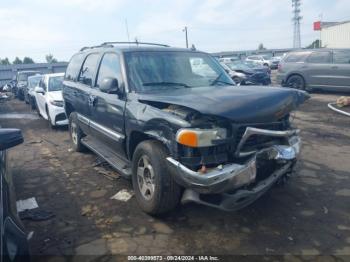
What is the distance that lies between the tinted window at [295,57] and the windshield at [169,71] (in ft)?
34.5

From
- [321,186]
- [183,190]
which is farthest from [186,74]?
[321,186]

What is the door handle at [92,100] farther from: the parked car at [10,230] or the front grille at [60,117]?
the front grille at [60,117]

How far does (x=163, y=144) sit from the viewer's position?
3684 millimetres

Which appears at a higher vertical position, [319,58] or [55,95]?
[319,58]

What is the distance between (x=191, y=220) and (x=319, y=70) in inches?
464

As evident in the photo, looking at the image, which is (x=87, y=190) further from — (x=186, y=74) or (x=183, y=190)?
(x=186, y=74)

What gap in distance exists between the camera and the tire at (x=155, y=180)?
139 inches

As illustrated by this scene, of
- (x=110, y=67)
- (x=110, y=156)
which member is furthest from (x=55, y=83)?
(x=110, y=156)

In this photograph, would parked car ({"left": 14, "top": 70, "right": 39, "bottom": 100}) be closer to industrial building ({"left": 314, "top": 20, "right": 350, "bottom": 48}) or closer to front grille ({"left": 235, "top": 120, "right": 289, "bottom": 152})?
front grille ({"left": 235, "top": 120, "right": 289, "bottom": 152})

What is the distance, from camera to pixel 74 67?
259 inches

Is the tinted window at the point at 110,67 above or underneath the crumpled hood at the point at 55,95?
above

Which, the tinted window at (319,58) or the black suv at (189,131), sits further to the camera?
the tinted window at (319,58)

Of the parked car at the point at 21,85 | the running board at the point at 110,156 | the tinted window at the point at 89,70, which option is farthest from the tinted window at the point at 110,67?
the parked car at the point at 21,85

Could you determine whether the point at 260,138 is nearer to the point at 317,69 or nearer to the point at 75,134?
the point at 75,134
